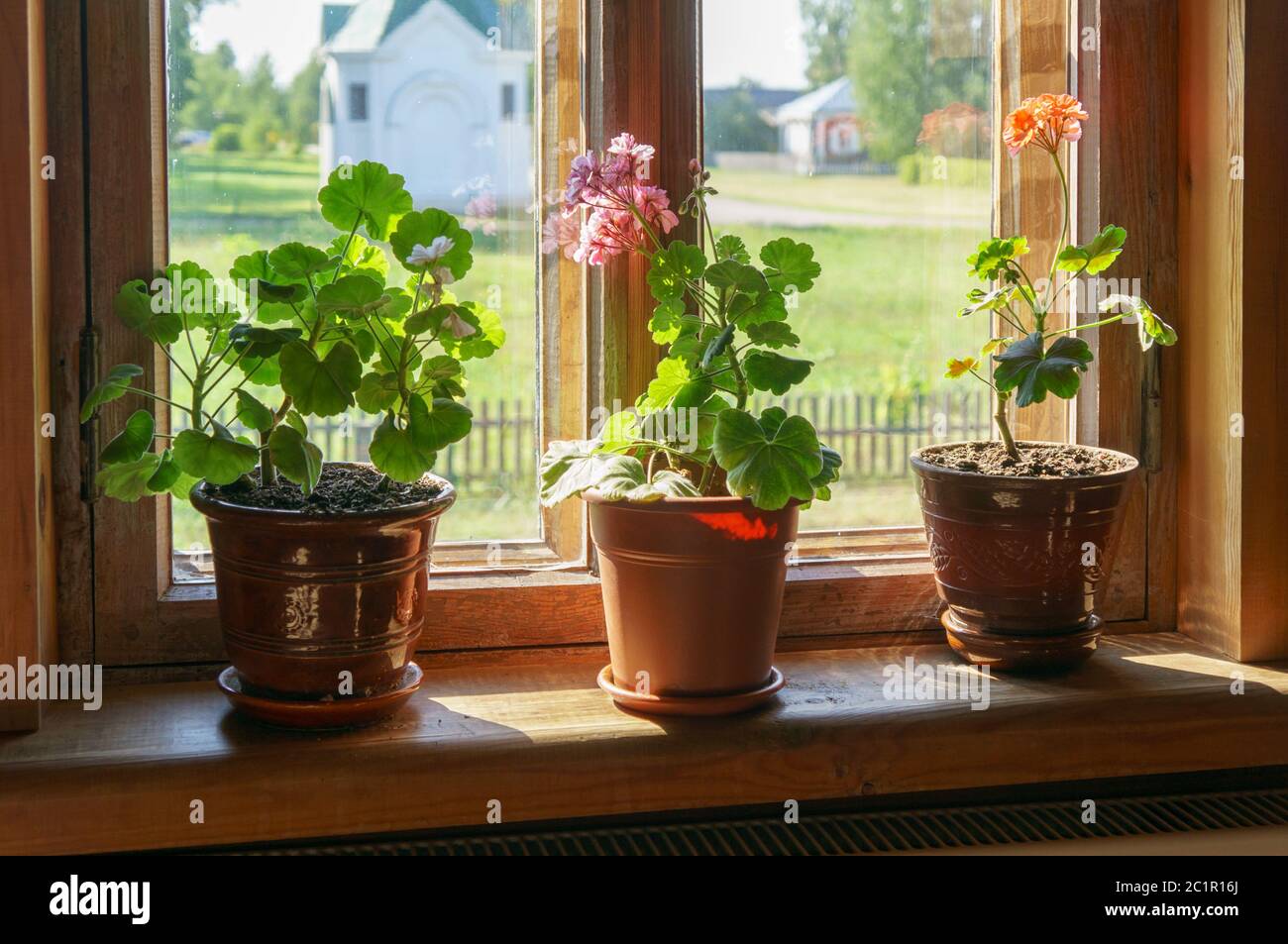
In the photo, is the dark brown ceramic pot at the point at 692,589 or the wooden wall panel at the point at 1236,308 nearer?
the dark brown ceramic pot at the point at 692,589

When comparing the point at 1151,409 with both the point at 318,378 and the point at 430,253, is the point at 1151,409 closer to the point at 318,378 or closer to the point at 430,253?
the point at 430,253

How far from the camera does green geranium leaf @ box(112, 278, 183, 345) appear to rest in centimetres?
158

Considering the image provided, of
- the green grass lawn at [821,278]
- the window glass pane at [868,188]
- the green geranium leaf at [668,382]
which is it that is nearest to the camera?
the green geranium leaf at [668,382]

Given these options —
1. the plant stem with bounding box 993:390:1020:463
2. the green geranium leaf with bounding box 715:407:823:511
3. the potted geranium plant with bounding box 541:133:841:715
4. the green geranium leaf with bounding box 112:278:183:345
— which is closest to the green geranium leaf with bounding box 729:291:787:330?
the potted geranium plant with bounding box 541:133:841:715

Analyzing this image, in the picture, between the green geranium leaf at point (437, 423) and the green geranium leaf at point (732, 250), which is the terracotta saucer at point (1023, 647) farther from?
the green geranium leaf at point (437, 423)

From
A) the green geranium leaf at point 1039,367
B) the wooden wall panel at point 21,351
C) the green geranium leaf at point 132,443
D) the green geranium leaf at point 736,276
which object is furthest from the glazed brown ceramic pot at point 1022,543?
the wooden wall panel at point 21,351

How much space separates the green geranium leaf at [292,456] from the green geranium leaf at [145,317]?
0.20m

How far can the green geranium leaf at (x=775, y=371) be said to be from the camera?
160 cm

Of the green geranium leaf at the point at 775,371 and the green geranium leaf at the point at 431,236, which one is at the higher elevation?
the green geranium leaf at the point at 431,236

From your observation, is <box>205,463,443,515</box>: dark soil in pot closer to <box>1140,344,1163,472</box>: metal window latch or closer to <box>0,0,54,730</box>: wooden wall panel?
<box>0,0,54,730</box>: wooden wall panel

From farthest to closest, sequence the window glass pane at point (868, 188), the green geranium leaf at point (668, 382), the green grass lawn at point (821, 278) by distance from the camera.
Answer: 1. the window glass pane at point (868, 188)
2. the green grass lawn at point (821, 278)
3. the green geranium leaf at point (668, 382)

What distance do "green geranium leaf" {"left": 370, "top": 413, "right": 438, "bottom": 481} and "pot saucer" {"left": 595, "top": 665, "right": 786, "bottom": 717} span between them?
38cm
